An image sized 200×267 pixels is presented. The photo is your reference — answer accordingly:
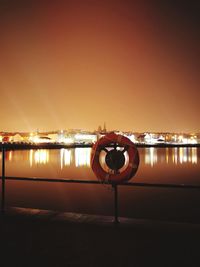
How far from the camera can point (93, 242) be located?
9.51ft

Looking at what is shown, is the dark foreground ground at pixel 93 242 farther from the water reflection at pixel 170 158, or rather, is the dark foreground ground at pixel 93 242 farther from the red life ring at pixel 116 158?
the water reflection at pixel 170 158

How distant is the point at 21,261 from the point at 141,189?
12.4 meters

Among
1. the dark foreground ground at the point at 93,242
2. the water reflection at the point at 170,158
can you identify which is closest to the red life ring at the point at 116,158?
the dark foreground ground at the point at 93,242

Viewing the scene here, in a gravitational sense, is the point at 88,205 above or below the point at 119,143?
below

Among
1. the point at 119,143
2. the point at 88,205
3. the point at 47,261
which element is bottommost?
the point at 88,205

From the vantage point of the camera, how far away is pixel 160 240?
293cm

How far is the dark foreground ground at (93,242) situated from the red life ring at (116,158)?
1.78ft

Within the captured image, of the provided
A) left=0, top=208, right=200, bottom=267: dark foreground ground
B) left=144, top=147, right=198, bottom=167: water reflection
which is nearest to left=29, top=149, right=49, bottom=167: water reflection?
left=144, top=147, right=198, bottom=167: water reflection

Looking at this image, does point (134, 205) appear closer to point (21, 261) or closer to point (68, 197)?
point (68, 197)

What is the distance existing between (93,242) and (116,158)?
42.5 inches

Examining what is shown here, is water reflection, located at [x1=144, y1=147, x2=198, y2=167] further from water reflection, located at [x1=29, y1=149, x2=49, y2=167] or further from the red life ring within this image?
the red life ring

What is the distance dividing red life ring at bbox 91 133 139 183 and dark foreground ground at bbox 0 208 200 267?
1.78ft

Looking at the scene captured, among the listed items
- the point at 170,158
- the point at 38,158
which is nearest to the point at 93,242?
the point at 170,158

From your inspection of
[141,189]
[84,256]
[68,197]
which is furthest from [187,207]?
[84,256]
